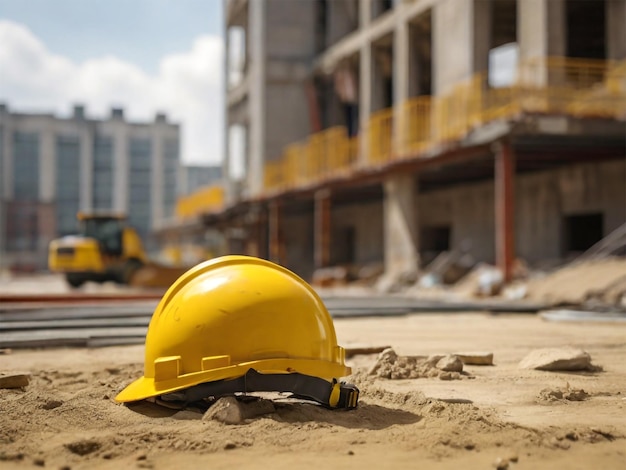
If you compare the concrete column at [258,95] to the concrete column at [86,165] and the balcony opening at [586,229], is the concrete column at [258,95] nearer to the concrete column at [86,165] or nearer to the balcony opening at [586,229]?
the balcony opening at [586,229]

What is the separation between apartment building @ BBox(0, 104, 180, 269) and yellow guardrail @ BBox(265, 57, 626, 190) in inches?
1427

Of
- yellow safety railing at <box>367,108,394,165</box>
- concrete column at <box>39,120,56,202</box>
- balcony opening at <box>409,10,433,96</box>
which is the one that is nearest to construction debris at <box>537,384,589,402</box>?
yellow safety railing at <box>367,108,394,165</box>

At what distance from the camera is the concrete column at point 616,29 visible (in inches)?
659

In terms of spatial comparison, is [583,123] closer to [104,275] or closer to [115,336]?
[115,336]

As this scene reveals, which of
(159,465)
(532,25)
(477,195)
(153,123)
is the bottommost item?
(159,465)

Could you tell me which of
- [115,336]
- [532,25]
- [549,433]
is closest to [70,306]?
[115,336]

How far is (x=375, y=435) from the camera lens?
381 cm

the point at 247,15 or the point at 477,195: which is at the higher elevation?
the point at 247,15

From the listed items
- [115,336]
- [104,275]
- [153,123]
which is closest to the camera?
[115,336]

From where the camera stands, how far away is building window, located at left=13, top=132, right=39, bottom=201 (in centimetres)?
5812

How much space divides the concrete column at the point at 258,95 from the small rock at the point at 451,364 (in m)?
24.5

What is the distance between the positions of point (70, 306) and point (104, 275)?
1170 centimetres

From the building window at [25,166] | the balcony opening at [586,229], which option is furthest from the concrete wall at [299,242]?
the building window at [25,166]

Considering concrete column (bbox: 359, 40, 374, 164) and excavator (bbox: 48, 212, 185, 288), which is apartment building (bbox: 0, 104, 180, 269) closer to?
excavator (bbox: 48, 212, 185, 288)
